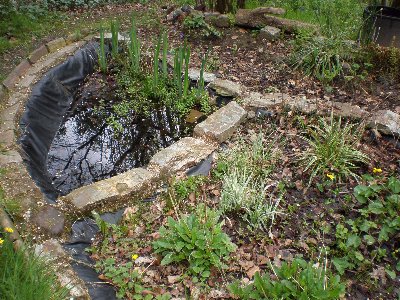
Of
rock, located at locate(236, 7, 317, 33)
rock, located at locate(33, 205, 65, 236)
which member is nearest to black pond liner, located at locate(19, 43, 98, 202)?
rock, located at locate(33, 205, 65, 236)

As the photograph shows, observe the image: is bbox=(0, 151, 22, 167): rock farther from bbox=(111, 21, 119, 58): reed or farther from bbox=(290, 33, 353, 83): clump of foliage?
bbox=(290, 33, 353, 83): clump of foliage

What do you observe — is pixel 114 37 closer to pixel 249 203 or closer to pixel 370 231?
pixel 249 203

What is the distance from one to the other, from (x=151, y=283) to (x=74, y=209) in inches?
36.4

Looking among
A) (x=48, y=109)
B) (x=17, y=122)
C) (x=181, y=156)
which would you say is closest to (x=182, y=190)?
(x=181, y=156)

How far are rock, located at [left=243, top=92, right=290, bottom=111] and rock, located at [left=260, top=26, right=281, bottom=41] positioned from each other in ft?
5.45

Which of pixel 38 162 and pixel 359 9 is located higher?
pixel 359 9

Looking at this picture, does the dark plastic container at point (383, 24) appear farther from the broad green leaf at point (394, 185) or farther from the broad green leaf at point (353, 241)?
the broad green leaf at point (353, 241)

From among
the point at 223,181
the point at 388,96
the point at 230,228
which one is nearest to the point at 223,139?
the point at 223,181

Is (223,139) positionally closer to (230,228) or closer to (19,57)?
(230,228)

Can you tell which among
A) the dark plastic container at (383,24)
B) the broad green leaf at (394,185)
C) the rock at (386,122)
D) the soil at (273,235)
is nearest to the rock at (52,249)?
the soil at (273,235)

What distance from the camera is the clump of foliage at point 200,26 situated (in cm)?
609

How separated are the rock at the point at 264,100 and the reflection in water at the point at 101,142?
0.74m

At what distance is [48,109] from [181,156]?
1948mm

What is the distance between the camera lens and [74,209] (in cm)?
314
